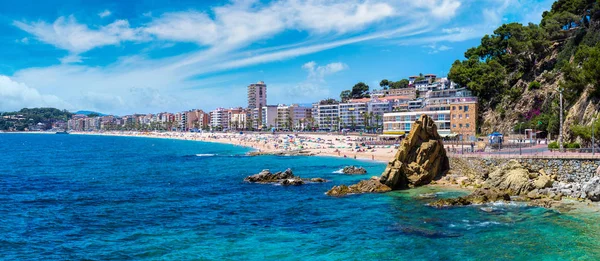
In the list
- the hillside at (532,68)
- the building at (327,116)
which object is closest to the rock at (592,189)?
the hillside at (532,68)

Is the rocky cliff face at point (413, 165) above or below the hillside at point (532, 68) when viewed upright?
below

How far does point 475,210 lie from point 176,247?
62.9 feet

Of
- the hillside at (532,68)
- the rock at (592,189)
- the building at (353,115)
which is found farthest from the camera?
the building at (353,115)

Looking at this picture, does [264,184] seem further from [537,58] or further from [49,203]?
[537,58]

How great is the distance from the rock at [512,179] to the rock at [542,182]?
0.56 metres

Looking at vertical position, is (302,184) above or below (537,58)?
below

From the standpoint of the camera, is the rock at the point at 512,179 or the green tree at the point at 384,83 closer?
the rock at the point at 512,179

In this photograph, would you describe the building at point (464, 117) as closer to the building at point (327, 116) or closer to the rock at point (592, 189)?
the rock at point (592, 189)

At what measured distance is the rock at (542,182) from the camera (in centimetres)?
3425

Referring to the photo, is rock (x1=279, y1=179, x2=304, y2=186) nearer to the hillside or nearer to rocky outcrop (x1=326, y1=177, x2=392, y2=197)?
rocky outcrop (x1=326, y1=177, x2=392, y2=197)

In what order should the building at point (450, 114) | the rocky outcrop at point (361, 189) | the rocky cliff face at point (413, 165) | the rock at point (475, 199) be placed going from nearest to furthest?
the rock at point (475, 199), the rocky outcrop at point (361, 189), the rocky cliff face at point (413, 165), the building at point (450, 114)

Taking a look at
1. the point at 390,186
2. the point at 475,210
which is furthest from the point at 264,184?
the point at 475,210

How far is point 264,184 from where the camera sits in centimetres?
4622

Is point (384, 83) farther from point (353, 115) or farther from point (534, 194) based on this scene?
point (534, 194)
